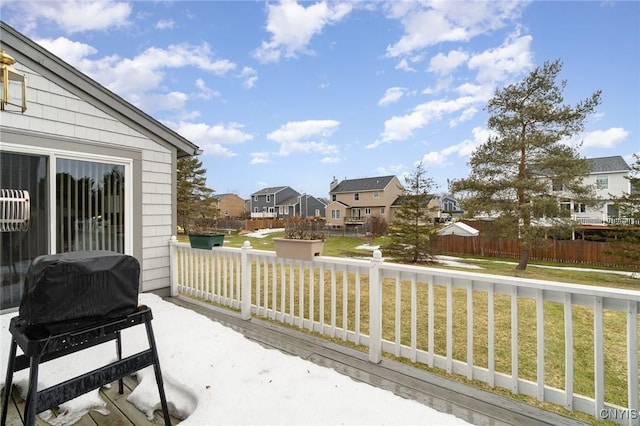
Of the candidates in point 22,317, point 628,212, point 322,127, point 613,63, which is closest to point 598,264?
point 628,212

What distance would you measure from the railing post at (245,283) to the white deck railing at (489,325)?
0.04 ft

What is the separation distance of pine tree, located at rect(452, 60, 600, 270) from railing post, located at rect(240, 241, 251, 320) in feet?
34.0

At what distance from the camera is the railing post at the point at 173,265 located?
15.3 feet

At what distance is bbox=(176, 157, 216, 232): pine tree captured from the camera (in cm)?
2047

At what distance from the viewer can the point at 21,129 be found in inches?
130

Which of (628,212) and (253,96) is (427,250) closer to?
(628,212)

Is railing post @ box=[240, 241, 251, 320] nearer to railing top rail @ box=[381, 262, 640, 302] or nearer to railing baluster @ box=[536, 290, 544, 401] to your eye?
railing top rail @ box=[381, 262, 640, 302]

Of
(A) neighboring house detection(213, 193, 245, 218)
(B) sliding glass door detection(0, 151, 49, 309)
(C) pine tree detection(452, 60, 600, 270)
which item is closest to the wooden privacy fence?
(C) pine tree detection(452, 60, 600, 270)

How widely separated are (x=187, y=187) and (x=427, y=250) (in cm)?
1682

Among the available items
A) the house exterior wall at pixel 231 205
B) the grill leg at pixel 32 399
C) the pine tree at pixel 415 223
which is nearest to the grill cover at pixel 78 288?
the grill leg at pixel 32 399

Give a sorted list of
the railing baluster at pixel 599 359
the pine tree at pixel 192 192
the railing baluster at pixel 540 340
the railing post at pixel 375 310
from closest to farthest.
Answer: the railing baluster at pixel 599 359 < the railing baluster at pixel 540 340 < the railing post at pixel 375 310 < the pine tree at pixel 192 192

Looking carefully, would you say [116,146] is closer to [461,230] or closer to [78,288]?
[78,288]

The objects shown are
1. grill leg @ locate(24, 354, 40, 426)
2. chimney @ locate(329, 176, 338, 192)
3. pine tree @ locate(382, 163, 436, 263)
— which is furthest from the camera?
chimney @ locate(329, 176, 338, 192)

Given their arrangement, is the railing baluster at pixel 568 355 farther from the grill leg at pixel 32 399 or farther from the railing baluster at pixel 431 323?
the grill leg at pixel 32 399
